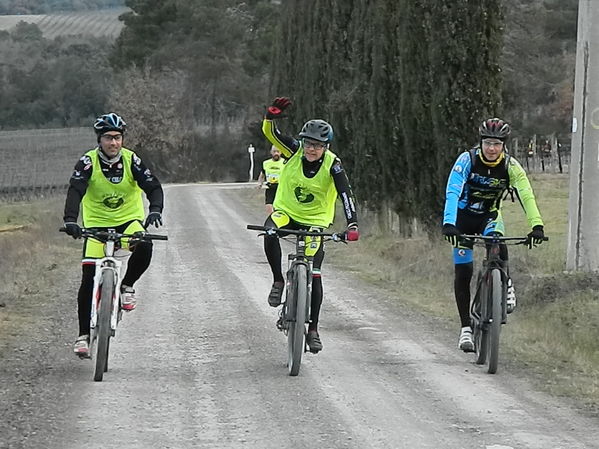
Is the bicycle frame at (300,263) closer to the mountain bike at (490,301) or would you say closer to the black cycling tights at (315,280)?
the black cycling tights at (315,280)

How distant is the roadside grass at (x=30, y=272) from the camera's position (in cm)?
1216

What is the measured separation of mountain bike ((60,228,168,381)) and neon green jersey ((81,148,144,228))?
0.26 meters

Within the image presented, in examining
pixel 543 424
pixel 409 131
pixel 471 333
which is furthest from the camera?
pixel 409 131

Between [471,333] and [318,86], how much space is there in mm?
22196

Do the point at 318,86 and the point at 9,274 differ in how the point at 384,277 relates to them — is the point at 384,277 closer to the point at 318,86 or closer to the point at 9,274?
the point at 9,274

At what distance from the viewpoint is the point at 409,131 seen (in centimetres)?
2005

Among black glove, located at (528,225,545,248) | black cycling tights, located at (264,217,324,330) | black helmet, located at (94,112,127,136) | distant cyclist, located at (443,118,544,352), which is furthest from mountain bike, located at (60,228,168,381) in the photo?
black glove, located at (528,225,545,248)

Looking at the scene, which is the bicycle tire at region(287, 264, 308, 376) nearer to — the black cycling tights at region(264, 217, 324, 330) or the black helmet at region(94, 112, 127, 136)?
the black cycling tights at region(264, 217, 324, 330)

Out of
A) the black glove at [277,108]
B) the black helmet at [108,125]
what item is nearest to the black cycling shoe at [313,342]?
the black glove at [277,108]

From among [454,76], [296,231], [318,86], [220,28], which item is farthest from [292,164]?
[220,28]

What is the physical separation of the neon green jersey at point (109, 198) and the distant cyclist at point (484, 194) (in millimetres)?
2469

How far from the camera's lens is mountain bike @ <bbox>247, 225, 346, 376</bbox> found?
353 inches

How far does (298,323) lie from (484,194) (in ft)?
6.33

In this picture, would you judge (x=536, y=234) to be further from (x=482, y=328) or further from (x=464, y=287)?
(x=464, y=287)
